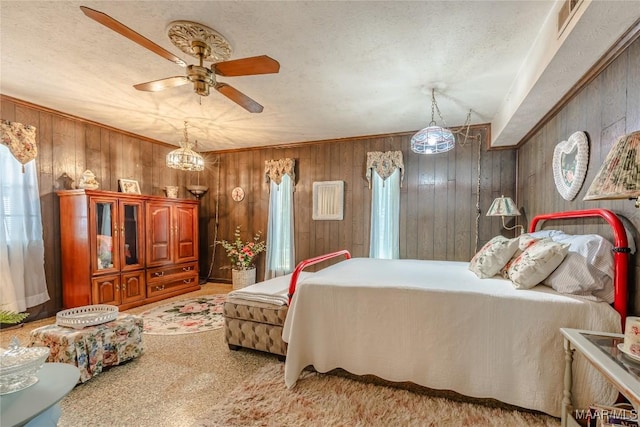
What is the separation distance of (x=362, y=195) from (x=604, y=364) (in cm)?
343

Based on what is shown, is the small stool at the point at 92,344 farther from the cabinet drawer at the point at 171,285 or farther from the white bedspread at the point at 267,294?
the cabinet drawer at the point at 171,285

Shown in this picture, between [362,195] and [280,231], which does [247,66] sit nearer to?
[362,195]

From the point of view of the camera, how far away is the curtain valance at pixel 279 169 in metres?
4.77

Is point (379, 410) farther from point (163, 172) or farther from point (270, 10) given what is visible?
point (163, 172)

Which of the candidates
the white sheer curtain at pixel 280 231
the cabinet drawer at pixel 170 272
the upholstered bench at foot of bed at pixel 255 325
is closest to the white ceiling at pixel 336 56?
the white sheer curtain at pixel 280 231

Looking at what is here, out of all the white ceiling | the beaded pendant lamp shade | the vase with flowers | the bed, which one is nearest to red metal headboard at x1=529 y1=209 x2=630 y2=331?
the bed

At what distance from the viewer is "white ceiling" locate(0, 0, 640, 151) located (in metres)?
1.69

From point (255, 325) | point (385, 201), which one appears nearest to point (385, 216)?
point (385, 201)

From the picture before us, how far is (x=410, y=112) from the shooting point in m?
3.34

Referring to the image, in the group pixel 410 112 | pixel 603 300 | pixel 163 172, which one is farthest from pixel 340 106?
pixel 163 172

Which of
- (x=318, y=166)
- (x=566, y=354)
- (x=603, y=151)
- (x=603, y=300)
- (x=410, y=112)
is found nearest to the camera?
(x=566, y=354)

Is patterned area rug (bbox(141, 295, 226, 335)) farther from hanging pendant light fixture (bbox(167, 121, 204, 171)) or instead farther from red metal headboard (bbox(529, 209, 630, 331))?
red metal headboard (bbox(529, 209, 630, 331))

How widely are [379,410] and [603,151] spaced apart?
89.2 inches

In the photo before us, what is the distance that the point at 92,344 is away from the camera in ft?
6.97
